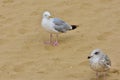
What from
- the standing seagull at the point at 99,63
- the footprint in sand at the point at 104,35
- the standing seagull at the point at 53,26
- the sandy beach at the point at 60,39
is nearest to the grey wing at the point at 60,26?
the standing seagull at the point at 53,26

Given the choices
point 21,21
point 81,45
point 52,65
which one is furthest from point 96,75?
point 21,21

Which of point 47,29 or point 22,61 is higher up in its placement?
point 47,29

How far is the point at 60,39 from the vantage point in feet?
26.5

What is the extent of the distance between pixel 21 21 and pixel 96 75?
314 centimetres

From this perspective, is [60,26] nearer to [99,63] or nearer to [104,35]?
[104,35]

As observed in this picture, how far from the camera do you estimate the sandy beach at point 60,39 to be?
6.70 meters

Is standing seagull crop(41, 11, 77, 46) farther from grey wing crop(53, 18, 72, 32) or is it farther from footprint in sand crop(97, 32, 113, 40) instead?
footprint in sand crop(97, 32, 113, 40)

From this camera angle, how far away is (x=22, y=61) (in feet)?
23.5

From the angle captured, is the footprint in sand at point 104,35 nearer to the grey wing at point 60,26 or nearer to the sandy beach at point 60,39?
the sandy beach at point 60,39

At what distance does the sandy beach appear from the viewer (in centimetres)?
670

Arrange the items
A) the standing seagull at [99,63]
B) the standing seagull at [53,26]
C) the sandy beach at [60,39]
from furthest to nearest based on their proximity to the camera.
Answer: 1. the standing seagull at [53,26]
2. the sandy beach at [60,39]
3. the standing seagull at [99,63]

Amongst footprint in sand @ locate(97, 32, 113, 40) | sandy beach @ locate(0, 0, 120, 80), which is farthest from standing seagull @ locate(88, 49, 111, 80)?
footprint in sand @ locate(97, 32, 113, 40)

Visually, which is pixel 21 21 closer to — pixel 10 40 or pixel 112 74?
pixel 10 40

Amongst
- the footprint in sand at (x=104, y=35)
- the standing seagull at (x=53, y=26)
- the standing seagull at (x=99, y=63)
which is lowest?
the standing seagull at (x=99, y=63)
